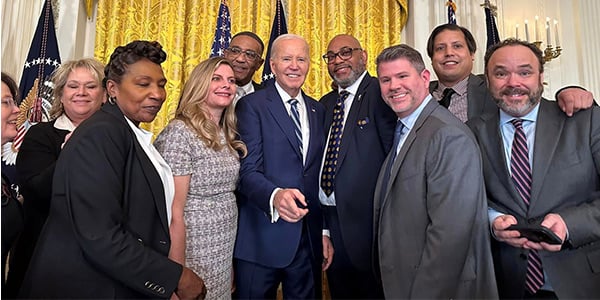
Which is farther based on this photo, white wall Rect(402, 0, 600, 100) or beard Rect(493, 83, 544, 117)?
white wall Rect(402, 0, 600, 100)

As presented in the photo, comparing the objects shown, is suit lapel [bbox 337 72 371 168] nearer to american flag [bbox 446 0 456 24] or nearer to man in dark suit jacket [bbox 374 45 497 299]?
man in dark suit jacket [bbox 374 45 497 299]

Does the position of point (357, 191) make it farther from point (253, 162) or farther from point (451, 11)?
point (451, 11)

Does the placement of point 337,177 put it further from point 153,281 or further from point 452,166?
point 153,281

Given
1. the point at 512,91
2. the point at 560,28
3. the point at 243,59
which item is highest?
the point at 560,28

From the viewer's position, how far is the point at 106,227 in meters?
1.53

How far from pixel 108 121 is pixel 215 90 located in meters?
0.97

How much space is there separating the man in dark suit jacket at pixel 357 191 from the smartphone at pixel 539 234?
87 centimetres

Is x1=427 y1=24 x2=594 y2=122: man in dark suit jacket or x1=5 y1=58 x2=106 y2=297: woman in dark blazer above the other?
x1=427 y1=24 x2=594 y2=122: man in dark suit jacket

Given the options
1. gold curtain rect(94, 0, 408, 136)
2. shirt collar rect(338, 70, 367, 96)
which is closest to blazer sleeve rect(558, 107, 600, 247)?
shirt collar rect(338, 70, 367, 96)

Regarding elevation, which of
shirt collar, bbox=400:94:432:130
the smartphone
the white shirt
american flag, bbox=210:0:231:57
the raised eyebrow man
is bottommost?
the smartphone

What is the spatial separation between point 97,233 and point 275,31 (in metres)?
3.63

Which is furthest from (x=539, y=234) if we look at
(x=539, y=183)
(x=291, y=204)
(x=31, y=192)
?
(x=31, y=192)

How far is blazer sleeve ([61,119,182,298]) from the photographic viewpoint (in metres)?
1.52

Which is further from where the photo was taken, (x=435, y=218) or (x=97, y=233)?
(x=435, y=218)
